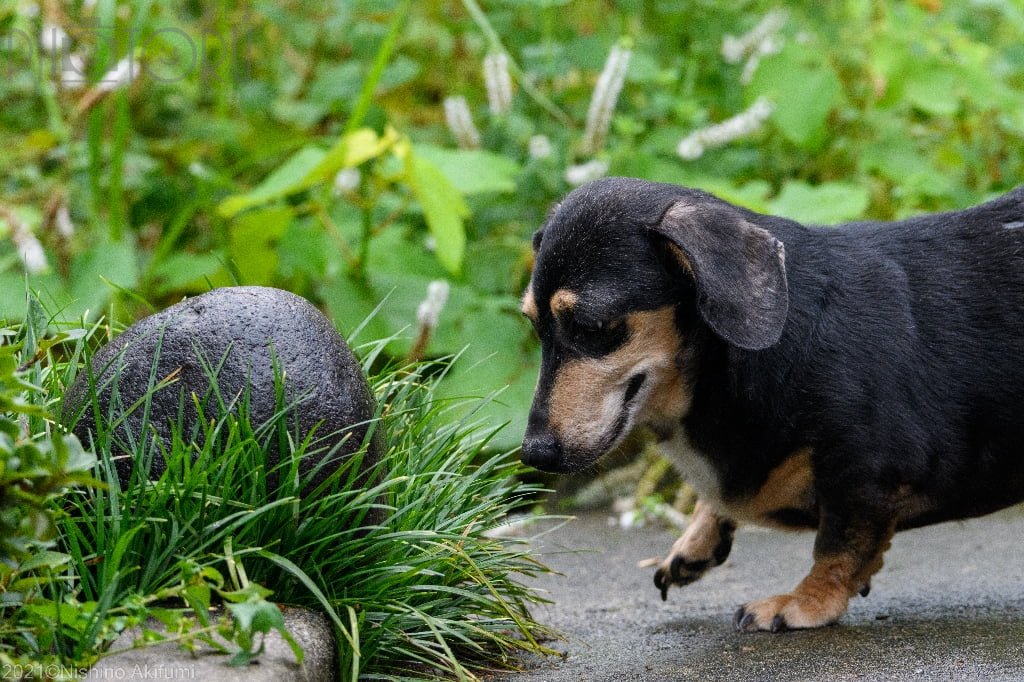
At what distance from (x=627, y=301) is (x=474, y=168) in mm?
2241

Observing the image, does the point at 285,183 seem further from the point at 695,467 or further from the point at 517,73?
the point at 695,467

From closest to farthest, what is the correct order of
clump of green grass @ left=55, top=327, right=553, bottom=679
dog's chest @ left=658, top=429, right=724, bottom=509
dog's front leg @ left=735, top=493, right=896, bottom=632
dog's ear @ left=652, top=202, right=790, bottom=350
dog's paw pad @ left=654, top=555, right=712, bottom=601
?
clump of green grass @ left=55, top=327, right=553, bottom=679 < dog's ear @ left=652, top=202, right=790, bottom=350 < dog's front leg @ left=735, top=493, right=896, bottom=632 < dog's chest @ left=658, top=429, right=724, bottom=509 < dog's paw pad @ left=654, top=555, right=712, bottom=601

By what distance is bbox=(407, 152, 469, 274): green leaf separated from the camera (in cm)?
478

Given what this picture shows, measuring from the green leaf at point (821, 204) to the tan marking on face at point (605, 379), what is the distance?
86.2 inches

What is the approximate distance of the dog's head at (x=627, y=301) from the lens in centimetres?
307

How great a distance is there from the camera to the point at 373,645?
2.73 metres

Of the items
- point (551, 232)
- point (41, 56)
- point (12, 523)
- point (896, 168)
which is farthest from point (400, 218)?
point (12, 523)

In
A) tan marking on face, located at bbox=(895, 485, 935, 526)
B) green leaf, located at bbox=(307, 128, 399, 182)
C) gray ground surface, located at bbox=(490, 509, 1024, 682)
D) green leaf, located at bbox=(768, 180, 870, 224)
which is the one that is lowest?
gray ground surface, located at bbox=(490, 509, 1024, 682)

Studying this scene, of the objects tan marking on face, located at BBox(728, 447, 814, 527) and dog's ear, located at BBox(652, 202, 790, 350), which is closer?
dog's ear, located at BBox(652, 202, 790, 350)

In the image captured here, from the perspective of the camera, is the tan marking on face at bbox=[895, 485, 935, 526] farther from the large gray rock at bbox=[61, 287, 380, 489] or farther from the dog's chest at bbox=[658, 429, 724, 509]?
the large gray rock at bbox=[61, 287, 380, 489]

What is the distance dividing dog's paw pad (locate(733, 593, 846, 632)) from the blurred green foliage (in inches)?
67.1

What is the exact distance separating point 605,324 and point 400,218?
3.12m

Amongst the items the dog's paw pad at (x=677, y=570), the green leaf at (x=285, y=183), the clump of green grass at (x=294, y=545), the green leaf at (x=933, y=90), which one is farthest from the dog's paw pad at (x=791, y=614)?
the green leaf at (x=933, y=90)

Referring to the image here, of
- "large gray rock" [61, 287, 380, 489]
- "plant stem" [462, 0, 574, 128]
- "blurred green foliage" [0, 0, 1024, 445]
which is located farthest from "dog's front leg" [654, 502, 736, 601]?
"plant stem" [462, 0, 574, 128]
